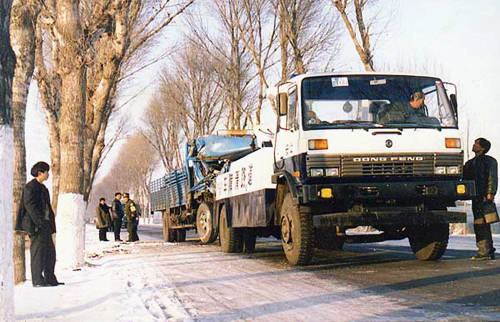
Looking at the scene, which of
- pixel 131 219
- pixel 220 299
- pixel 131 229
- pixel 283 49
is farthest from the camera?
pixel 283 49

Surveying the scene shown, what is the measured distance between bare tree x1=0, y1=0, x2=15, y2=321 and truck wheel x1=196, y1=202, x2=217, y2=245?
10.7 meters

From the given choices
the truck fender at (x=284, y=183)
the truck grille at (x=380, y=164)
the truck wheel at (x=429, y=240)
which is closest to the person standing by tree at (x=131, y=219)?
the truck fender at (x=284, y=183)

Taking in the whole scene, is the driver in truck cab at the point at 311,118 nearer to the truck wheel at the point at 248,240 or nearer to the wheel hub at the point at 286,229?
the wheel hub at the point at 286,229

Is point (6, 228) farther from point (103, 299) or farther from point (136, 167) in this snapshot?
point (136, 167)

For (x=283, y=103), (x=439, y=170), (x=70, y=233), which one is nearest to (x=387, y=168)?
(x=439, y=170)

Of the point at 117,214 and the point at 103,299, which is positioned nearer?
the point at 103,299

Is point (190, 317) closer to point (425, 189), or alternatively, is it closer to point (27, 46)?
point (425, 189)

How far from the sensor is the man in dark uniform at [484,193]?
32.7 ft

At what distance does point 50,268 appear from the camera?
851cm

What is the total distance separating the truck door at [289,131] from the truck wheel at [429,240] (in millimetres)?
2313

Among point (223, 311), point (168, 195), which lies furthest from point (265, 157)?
point (168, 195)

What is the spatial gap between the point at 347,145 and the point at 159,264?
4.53 m

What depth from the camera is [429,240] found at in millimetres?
10180

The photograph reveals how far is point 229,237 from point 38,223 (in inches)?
220
